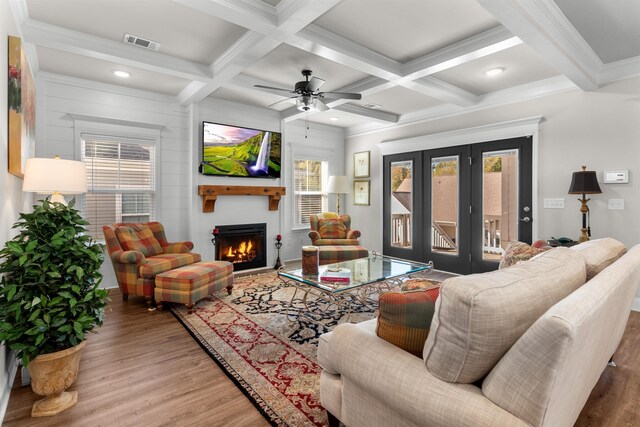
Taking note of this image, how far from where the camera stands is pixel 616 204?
371cm

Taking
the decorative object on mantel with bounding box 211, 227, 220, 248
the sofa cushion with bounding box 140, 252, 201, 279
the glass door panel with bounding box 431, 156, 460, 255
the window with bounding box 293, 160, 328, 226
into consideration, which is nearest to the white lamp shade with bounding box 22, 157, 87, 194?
the sofa cushion with bounding box 140, 252, 201, 279

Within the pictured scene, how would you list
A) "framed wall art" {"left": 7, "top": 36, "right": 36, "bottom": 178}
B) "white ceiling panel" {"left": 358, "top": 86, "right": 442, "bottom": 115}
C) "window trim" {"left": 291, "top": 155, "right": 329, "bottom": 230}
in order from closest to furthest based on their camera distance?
"framed wall art" {"left": 7, "top": 36, "right": 36, "bottom": 178}, "white ceiling panel" {"left": 358, "top": 86, "right": 442, "bottom": 115}, "window trim" {"left": 291, "top": 155, "right": 329, "bottom": 230}

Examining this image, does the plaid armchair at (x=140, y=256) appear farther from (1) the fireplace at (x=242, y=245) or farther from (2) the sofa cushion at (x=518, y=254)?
(2) the sofa cushion at (x=518, y=254)

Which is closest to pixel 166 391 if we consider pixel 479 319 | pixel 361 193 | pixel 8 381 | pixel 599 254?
pixel 8 381

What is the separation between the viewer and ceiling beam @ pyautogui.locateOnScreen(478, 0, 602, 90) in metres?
2.34

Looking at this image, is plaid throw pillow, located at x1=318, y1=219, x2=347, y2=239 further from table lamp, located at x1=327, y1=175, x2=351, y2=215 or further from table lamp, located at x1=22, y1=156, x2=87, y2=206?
table lamp, located at x1=22, y1=156, x2=87, y2=206

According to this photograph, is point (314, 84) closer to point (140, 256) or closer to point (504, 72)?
point (504, 72)

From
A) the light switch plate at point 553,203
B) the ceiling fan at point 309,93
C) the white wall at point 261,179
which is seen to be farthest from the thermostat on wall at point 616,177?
the white wall at point 261,179

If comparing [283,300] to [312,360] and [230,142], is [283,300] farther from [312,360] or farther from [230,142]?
[230,142]

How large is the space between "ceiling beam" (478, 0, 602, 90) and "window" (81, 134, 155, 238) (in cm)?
426

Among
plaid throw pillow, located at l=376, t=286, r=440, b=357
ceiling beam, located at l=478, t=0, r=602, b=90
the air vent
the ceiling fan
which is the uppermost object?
the air vent

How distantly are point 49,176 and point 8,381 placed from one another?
1.33 meters

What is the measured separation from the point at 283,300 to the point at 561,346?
3.13m

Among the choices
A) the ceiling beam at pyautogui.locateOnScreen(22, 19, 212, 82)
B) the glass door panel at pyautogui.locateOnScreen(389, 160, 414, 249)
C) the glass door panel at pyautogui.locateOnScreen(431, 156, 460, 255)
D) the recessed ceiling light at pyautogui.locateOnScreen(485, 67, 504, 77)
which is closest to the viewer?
the ceiling beam at pyautogui.locateOnScreen(22, 19, 212, 82)
